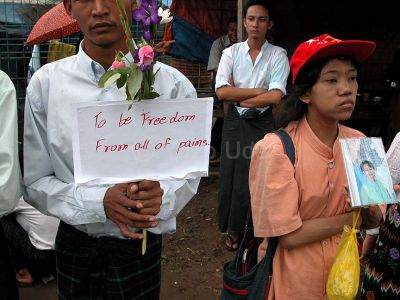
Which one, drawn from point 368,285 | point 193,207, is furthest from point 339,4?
point 368,285

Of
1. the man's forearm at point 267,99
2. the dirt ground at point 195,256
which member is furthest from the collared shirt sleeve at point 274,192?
the man's forearm at point 267,99

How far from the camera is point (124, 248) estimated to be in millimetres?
1740

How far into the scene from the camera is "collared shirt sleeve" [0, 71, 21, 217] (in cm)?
154

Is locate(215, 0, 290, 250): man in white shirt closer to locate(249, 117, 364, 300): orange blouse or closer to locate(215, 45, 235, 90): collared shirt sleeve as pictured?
locate(215, 45, 235, 90): collared shirt sleeve

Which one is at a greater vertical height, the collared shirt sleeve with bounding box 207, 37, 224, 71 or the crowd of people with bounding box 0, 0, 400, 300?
the collared shirt sleeve with bounding box 207, 37, 224, 71

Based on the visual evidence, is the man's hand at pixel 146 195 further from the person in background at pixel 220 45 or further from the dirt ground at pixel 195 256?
the person in background at pixel 220 45

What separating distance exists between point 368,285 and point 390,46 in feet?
17.3

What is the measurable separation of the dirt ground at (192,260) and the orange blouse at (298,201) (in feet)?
5.82

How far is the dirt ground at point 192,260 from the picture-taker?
3.47 metres

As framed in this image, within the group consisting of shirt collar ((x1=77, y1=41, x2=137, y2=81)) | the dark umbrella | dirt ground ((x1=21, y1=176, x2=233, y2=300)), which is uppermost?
the dark umbrella

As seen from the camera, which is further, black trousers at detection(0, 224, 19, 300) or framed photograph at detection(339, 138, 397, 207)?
black trousers at detection(0, 224, 19, 300)

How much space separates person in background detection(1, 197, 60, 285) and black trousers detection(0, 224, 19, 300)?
4.77 feet

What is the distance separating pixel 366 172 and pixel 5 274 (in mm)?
1441

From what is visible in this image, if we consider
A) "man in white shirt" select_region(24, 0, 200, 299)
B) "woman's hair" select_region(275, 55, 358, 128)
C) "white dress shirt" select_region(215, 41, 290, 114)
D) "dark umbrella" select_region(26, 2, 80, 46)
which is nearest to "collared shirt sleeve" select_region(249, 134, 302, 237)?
"woman's hair" select_region(275, 55, 358, 128)
